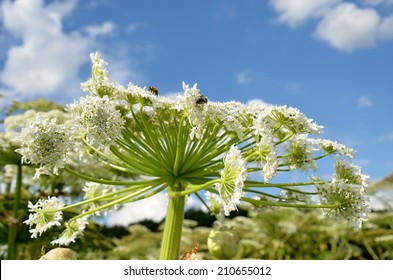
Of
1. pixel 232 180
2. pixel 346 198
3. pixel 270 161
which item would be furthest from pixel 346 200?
pixel 232 180

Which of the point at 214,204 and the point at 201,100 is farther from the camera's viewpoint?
the point at 214,204

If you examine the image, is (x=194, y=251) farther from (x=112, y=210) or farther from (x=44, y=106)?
(x=44, y=106)

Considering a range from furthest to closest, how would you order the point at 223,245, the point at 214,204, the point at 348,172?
the point at 214,204 → the point at 348,172 → the point at 223,245

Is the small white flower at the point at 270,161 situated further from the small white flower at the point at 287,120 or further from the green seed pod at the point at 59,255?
the green seed pod at the point at 59,255

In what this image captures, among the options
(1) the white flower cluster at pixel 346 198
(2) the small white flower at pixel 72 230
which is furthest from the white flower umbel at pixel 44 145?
(1) the white flower cluster at pixel 346 198

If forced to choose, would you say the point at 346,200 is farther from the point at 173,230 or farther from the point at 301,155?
the point at 173,230

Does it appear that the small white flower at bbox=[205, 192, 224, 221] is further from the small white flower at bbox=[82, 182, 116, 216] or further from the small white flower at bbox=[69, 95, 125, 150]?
the small white flower at bbox=[69, 95, 125, 150]

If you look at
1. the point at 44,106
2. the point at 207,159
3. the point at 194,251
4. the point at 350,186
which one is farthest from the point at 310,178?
the point at 44,106
